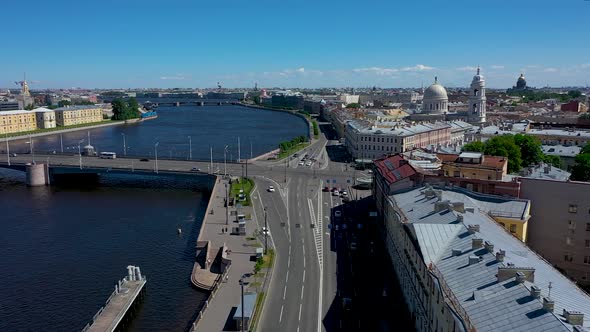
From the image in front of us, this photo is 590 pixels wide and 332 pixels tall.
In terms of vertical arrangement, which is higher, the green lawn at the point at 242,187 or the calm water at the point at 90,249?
the green lawn at the point at 242,187

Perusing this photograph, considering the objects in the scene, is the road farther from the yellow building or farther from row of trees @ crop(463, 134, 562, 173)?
the yellow building

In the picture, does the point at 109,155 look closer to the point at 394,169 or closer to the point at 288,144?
the point at 288,144

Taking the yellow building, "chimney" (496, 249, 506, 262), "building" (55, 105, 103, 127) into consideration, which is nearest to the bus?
the yellow building

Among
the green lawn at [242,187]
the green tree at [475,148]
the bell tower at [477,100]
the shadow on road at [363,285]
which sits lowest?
the shadow on road at [363,285]

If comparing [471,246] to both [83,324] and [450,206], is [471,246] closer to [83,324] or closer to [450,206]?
[450,206]

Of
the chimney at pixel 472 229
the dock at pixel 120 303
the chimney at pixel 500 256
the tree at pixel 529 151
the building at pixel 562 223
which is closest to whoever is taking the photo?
the chimney at pixel 500 256

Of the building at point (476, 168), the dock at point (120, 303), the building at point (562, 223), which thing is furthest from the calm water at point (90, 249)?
the building at point (562, 223)

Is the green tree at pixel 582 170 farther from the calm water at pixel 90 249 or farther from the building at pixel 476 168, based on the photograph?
the calm water at pixel 90 249
